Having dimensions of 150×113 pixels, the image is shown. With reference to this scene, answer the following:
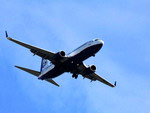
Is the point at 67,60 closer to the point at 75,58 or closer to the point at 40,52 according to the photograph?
the point at 75,58

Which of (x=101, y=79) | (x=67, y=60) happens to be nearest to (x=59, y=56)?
(x=67, y=60)

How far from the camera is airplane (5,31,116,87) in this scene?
8325 centimetres

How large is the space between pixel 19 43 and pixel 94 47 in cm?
1416

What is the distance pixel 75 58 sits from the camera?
84625 mm

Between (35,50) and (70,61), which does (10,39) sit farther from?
(70,61)

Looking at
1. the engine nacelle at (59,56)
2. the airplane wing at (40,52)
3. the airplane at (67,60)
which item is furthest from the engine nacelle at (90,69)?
the airplane wing at (40,52)

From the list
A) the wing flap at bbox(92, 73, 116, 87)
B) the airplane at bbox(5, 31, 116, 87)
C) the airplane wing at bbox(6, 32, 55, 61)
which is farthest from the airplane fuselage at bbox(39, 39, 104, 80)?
the wing flap at bbox(92, 73, 116, 87)

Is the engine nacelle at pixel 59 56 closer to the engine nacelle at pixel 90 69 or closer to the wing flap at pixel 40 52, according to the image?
the wing flap at pixel 40 52

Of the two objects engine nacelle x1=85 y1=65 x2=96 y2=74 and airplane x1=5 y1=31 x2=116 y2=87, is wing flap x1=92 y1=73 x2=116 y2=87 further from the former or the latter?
engine nacelle x1=85 y1=65 x2=96 y2=74

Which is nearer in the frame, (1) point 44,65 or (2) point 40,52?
(2) point 40,52

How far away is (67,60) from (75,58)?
66.3 inches

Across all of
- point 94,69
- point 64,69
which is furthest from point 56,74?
point 94,69

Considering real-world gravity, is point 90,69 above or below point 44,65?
above

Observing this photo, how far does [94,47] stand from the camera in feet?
271
